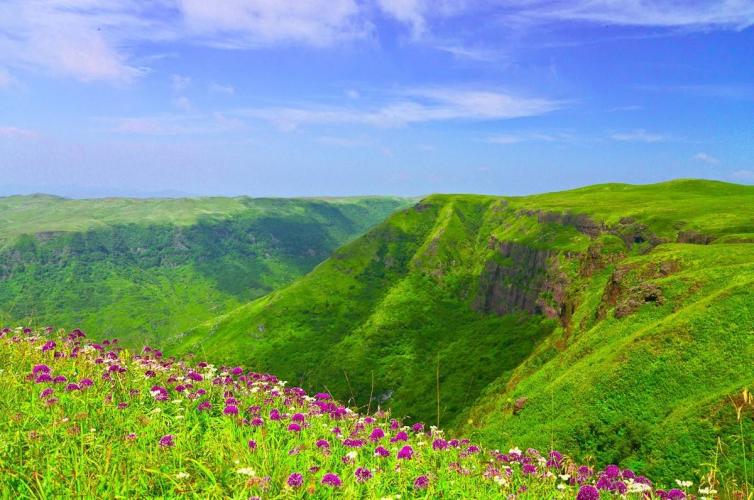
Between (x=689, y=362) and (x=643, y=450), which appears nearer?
(x=643, y=450)

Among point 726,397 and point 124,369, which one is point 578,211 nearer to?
point 726,397

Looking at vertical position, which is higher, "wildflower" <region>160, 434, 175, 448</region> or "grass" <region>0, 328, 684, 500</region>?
"wildflower" <region>160, 434, 175, 448</region>

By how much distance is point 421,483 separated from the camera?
7.43 m

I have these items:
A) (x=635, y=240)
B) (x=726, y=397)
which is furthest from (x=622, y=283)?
(x=635, y=240)

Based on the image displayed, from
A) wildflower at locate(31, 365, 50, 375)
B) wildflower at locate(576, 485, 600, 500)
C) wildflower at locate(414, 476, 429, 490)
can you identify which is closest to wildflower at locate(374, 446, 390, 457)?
wildflower at locate(414, 476, 429, 490)

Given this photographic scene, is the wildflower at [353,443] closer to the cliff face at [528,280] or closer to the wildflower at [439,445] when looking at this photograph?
the wildflower at [439,445]

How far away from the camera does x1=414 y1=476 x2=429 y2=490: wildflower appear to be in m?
7.39

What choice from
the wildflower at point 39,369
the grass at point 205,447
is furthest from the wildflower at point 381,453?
the wildflower at point 39,369

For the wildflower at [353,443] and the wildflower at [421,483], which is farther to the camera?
the wildflower at [353,443]

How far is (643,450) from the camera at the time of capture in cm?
3659

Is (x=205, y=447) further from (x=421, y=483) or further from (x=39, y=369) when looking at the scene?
(x=39, y=369)

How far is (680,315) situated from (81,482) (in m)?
56.1

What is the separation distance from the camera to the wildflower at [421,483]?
7391 mm

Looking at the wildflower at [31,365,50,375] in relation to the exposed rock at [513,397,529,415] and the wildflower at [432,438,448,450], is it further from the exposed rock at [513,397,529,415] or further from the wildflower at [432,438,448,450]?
the exposed rock at [513,397,529,415]
